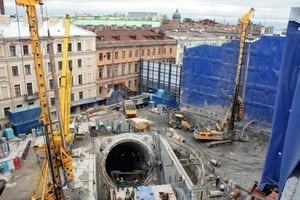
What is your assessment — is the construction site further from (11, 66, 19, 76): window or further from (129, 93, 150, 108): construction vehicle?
(11, 66, 19, 76): window

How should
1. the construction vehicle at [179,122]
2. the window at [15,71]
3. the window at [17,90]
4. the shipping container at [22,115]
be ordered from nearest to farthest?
1. the shipping container at [22,115]
2. the construction vehicle at [179,122]
3. the window at [15,71]
4. the window at [17,90]

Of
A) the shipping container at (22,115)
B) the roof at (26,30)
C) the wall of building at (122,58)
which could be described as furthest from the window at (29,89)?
the wall of building at (122,58)

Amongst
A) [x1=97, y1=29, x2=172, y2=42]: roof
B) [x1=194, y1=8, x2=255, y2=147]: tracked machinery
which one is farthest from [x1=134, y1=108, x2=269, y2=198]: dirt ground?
[x1=97, y1=29, x2=172, y2=42]: roof

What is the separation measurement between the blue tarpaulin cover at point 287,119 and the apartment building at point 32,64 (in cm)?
3360

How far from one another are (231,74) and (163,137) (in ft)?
37.8

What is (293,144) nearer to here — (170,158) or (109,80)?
(170,158)

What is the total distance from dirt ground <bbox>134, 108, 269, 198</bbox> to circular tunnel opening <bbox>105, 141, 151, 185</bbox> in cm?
365

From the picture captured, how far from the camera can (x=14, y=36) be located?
38.2 m

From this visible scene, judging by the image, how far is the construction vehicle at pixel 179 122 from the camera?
35.9 m

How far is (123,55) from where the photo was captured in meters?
53.0

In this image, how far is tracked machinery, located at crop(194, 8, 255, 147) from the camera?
1247 inches

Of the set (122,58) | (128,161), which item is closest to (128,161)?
(128,161)

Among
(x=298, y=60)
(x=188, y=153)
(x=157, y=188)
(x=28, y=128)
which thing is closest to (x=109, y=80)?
(x=28, y=128)

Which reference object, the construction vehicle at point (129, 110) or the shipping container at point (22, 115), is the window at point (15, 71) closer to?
the shipping container at point (22, 115)
